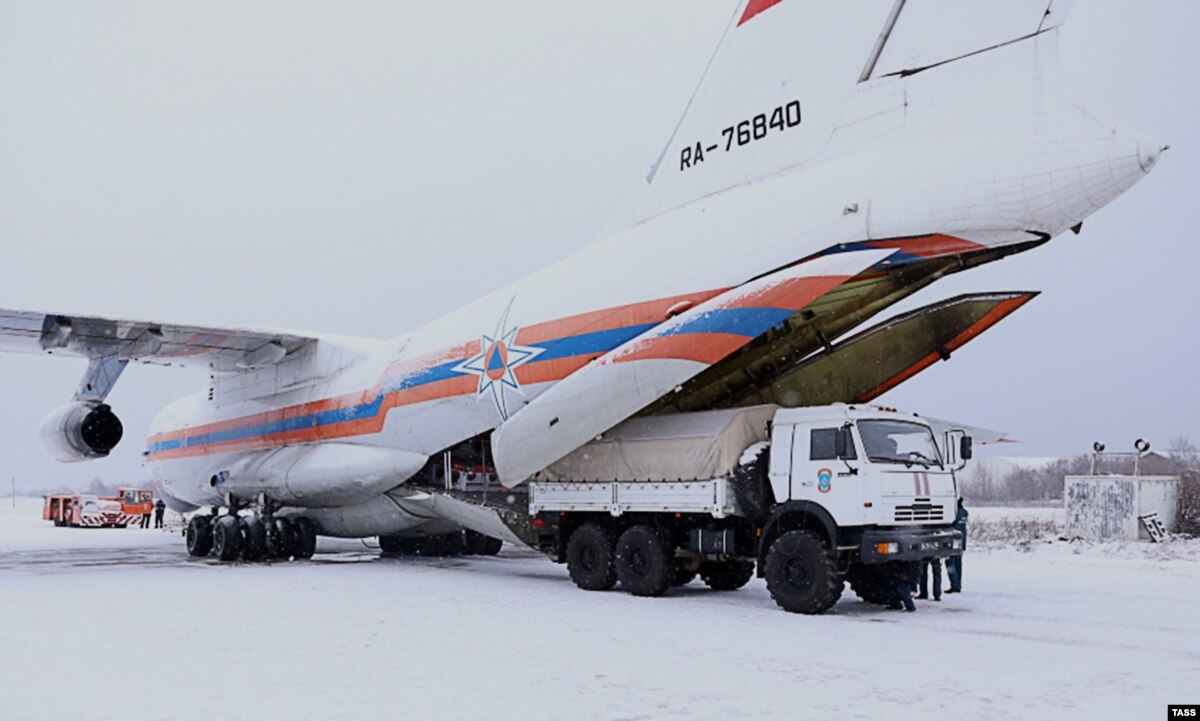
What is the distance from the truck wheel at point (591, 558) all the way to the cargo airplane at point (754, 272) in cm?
106

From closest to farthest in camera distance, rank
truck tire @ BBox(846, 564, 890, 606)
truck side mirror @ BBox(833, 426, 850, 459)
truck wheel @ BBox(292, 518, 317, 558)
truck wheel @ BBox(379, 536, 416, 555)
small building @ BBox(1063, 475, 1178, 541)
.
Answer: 1. truck side mirror @ BBox(833, 426, 850, 459)
2. truck tire @ BBox(846, 564, 890, 606)
3. truck wheel @ BBox(292, 518, 317, 558)
4. truck wheel @ BBox(379, 536, 416, 555)
5. small building @ BBox(1063, 475, 1178, 541)

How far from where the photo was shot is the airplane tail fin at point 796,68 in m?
9.87

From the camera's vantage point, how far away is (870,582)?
11578 mm

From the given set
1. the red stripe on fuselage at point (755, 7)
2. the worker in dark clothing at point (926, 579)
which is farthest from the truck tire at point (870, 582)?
the red stripe on fuselage at point (755, 7)

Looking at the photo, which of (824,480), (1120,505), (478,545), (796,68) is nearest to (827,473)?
(824,480)

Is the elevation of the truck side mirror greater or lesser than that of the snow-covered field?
greater

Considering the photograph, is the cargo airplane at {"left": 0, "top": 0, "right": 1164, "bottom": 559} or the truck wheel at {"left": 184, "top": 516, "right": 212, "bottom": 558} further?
the truck wheel at {"left": 184, "top": 516, "right": 212, "bottom": 558}

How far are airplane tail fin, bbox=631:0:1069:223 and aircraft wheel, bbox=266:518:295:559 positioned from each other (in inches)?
364

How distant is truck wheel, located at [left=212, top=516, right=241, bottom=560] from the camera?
17.9m

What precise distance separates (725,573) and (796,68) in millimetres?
6043

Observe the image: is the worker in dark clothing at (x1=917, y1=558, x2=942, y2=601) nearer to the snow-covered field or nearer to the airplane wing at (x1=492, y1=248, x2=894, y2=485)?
the snow-covered field

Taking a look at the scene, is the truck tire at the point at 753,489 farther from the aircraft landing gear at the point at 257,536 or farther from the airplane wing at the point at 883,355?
the aircraft landing gear at the point at 257,536

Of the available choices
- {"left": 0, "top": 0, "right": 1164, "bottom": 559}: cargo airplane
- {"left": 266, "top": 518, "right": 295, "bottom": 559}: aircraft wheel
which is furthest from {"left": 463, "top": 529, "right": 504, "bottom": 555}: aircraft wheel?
{"left": 266, "top": 518, "right": 295, "bottom": 559}: aircraft wheel

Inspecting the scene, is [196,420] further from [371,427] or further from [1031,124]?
[1031,124]
